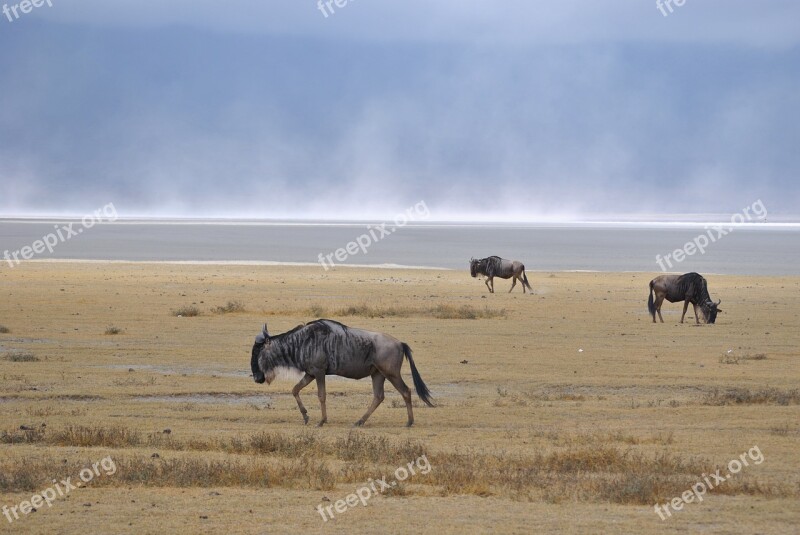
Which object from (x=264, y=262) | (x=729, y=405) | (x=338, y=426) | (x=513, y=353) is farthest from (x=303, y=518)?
(x=264, y=262)

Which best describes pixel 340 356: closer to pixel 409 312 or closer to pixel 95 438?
pixel 95 438

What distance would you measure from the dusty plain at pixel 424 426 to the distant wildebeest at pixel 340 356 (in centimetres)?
52

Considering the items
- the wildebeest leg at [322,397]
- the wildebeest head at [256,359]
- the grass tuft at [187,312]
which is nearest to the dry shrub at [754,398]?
the wildebeest leg at [322,397]

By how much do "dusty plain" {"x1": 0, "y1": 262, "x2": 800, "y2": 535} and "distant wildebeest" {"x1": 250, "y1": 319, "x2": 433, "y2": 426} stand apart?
0.52 meters

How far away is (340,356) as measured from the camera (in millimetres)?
14961

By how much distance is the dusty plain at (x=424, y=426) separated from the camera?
34.7 feet

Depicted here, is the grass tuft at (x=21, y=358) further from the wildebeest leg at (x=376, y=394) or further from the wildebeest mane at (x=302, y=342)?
the wildebeest leg at (x=376, y=394)

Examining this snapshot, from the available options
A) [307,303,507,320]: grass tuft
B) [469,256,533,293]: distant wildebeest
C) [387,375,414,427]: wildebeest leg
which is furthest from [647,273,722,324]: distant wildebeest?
[387,375,414,427]: wildebeest leg

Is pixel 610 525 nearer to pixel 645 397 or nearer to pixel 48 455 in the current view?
pixel 48 455

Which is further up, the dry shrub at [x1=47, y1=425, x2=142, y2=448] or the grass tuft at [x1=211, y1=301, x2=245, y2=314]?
the grass tuft at [x1=211, y1=301, x2=245, y2=314]

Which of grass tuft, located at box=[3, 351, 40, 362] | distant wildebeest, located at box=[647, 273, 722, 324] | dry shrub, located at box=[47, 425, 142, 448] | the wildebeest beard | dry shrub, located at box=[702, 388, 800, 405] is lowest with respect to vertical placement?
dry shrub, located at box=[47, 425, 142, 448]

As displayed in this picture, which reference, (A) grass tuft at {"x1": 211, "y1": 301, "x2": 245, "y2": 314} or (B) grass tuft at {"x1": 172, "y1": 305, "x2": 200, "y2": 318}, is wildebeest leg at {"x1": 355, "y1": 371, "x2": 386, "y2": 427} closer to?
(B) grass tuft at {"x1": 172, "y1": 305, "x2": 200, "y2": 318}

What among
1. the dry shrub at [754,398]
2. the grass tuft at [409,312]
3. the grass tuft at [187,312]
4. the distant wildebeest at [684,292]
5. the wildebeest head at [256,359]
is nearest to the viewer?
the wildebeest head at [256,359]

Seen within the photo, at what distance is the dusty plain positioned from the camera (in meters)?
10.6
